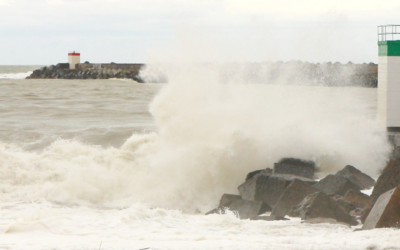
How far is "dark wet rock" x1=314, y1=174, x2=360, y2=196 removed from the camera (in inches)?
284

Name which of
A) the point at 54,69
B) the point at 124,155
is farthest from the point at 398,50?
the point at 54,69

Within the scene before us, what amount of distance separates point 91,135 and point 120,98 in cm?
1206

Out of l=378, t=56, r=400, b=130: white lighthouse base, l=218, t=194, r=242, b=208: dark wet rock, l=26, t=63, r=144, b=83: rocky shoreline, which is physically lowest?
l=218, t=194, r=242, b=208: dark wet rock

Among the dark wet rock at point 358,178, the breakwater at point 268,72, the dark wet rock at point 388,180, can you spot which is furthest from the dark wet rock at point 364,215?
the breakwater at point 268,72

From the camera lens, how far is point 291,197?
6.61 meters

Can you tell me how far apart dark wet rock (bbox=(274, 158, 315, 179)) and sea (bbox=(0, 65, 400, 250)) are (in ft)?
1.59

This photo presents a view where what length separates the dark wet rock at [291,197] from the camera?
6508 mm

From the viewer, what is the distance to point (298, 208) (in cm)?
629

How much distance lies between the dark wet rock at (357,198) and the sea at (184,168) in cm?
106

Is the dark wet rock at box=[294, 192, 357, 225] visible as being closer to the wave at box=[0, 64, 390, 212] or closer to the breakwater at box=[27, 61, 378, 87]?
the wave at box=[0, 64, 390, 212]

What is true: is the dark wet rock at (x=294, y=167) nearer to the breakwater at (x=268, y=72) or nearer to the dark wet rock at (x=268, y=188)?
the dark wet rock at (x=268, y=188)

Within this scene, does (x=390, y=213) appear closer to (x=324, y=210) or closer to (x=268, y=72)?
(x=324, y=210)

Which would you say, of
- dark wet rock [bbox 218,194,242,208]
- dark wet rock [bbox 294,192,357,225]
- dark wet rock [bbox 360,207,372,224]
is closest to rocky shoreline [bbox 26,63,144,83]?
dark wet rock [bbox 218,194,242,208]

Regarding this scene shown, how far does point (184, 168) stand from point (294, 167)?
6.69 ft
